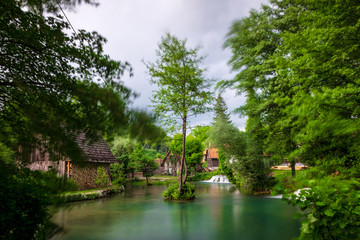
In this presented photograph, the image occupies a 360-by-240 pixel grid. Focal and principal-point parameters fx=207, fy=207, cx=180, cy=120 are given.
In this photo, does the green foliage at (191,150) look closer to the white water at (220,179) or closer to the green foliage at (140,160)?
the white water at (220,179)

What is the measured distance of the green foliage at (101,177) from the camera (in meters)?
15.9

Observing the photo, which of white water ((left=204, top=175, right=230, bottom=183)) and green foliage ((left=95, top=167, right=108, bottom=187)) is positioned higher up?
green foliage ((left=95, top=167, right=108, bottom=187))

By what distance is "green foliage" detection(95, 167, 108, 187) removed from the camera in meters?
15.9

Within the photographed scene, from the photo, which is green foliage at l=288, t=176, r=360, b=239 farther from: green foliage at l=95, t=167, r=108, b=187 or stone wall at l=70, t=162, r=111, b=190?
green foliage at l=95, t=167, r=108, b=187

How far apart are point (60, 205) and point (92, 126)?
42.5 inches

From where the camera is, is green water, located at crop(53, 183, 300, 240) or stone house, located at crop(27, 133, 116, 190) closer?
green water, located at crop(53, 183, 300, 240)

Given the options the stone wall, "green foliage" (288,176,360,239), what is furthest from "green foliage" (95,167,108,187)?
"green foliage" (288,176,360,239)

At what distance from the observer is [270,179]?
16.8m

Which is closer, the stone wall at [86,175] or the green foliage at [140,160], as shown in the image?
the stone wall at [86,175]

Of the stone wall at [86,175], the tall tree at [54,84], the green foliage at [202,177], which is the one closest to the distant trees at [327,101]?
the tall tree at [54,84]

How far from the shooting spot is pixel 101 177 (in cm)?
1617

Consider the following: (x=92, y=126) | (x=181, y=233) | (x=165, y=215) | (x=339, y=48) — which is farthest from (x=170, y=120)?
(x=92, y=126)

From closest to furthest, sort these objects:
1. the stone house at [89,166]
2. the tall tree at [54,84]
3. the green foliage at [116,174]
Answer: the tall tree at [54,84] < the stone house at [89,166] < the green foliage at [116,174]

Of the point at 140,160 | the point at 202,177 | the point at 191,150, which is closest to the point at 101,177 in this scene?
the point at 140,160
